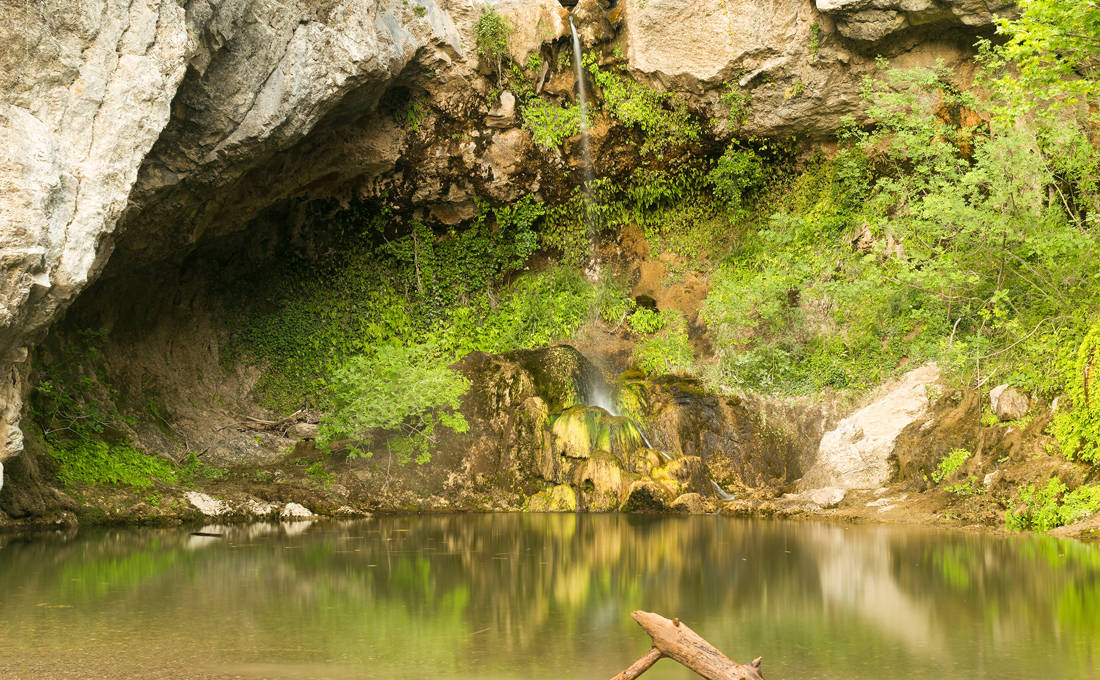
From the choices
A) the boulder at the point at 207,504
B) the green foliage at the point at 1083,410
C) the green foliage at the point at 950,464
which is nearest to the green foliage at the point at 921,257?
the green foliage at the point at 1083,410

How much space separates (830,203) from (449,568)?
1457 cm

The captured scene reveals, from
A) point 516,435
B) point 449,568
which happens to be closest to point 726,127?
point 516,435

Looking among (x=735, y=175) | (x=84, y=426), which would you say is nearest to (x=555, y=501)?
(x=84, y=426)

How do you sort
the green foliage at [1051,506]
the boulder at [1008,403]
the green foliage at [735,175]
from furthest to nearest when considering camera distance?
the green foliage at [735,175]
the boulder at [1008,403]
the green foliage at [1051,506]

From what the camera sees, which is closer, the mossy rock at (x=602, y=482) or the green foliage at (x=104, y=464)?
the green foliage at (x=104, y=464)

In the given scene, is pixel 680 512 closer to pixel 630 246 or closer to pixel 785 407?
pixel 785 407

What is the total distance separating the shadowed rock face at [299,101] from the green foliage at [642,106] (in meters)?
0.39

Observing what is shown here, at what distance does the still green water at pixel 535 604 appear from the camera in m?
5.22

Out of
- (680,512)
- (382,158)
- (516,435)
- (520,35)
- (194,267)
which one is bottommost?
(680,512)

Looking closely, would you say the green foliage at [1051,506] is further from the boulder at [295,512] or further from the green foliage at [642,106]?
the green foliage at [642,106]

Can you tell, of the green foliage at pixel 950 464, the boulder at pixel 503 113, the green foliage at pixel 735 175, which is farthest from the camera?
the green foliage at pixel 735 175

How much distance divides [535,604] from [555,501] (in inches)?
334

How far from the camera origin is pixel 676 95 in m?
20.4

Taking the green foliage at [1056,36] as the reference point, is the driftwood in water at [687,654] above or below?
below
